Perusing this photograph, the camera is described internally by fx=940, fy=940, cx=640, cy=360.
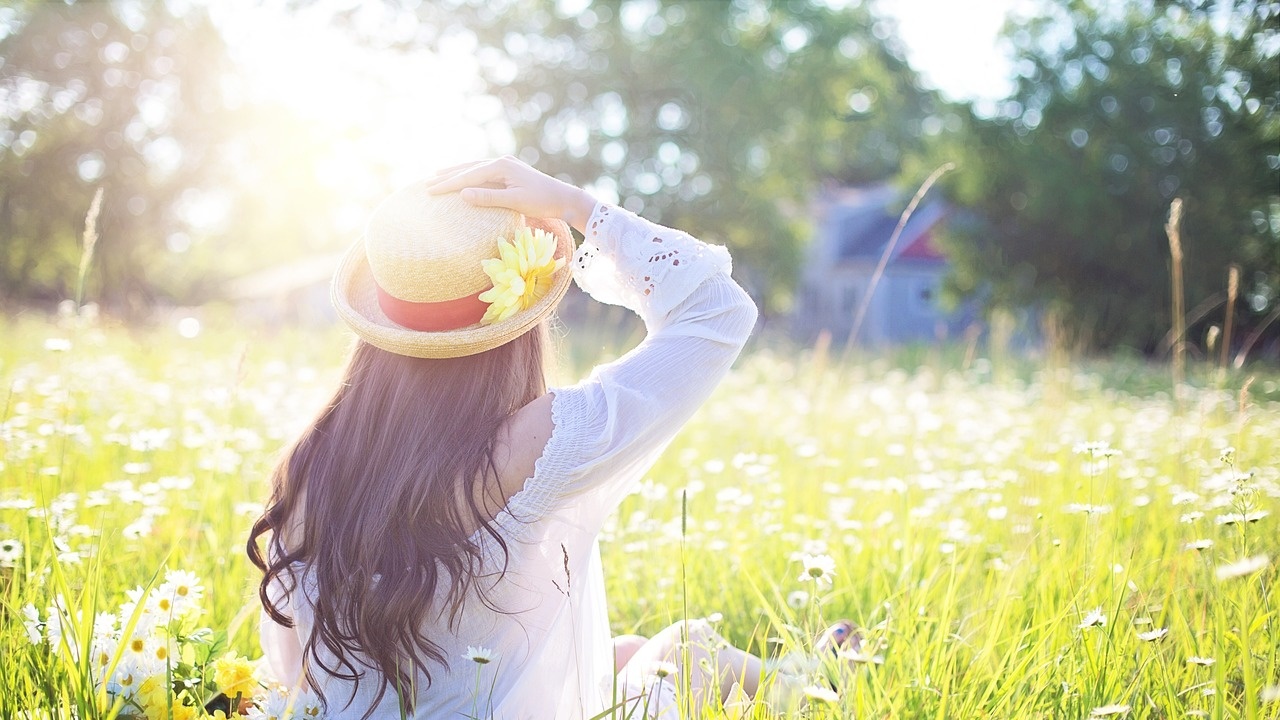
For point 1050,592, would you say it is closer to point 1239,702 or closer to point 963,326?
point 1239,702

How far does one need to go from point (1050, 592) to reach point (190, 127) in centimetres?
2497

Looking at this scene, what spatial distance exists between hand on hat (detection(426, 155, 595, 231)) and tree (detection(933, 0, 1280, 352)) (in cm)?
1515

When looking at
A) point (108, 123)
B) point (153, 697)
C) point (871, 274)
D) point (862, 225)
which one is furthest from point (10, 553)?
point (862, 225)

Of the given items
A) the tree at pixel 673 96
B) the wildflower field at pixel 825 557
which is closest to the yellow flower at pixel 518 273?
the wildflower field at pixel 825 557

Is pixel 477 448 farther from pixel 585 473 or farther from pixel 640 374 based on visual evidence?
pixel 640 374

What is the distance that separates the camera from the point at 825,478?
157 inches

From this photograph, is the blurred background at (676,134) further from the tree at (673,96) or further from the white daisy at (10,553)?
the white daisy at (10,553)

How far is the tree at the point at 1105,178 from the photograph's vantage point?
51.4ft

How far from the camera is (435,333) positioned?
1.66m

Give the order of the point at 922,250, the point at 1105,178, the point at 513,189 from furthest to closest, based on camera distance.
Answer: the point at 922,250, the point at 1105,178, the point at 513,189

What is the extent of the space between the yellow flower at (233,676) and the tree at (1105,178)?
51.4ft

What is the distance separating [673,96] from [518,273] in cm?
2033

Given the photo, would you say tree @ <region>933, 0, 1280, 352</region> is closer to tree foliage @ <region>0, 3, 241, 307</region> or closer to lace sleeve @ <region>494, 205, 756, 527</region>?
lace sleeve @ <region>494, 205, 756, 527</region>

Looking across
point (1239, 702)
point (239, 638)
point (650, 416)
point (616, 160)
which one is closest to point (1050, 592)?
point (1239, 702)
